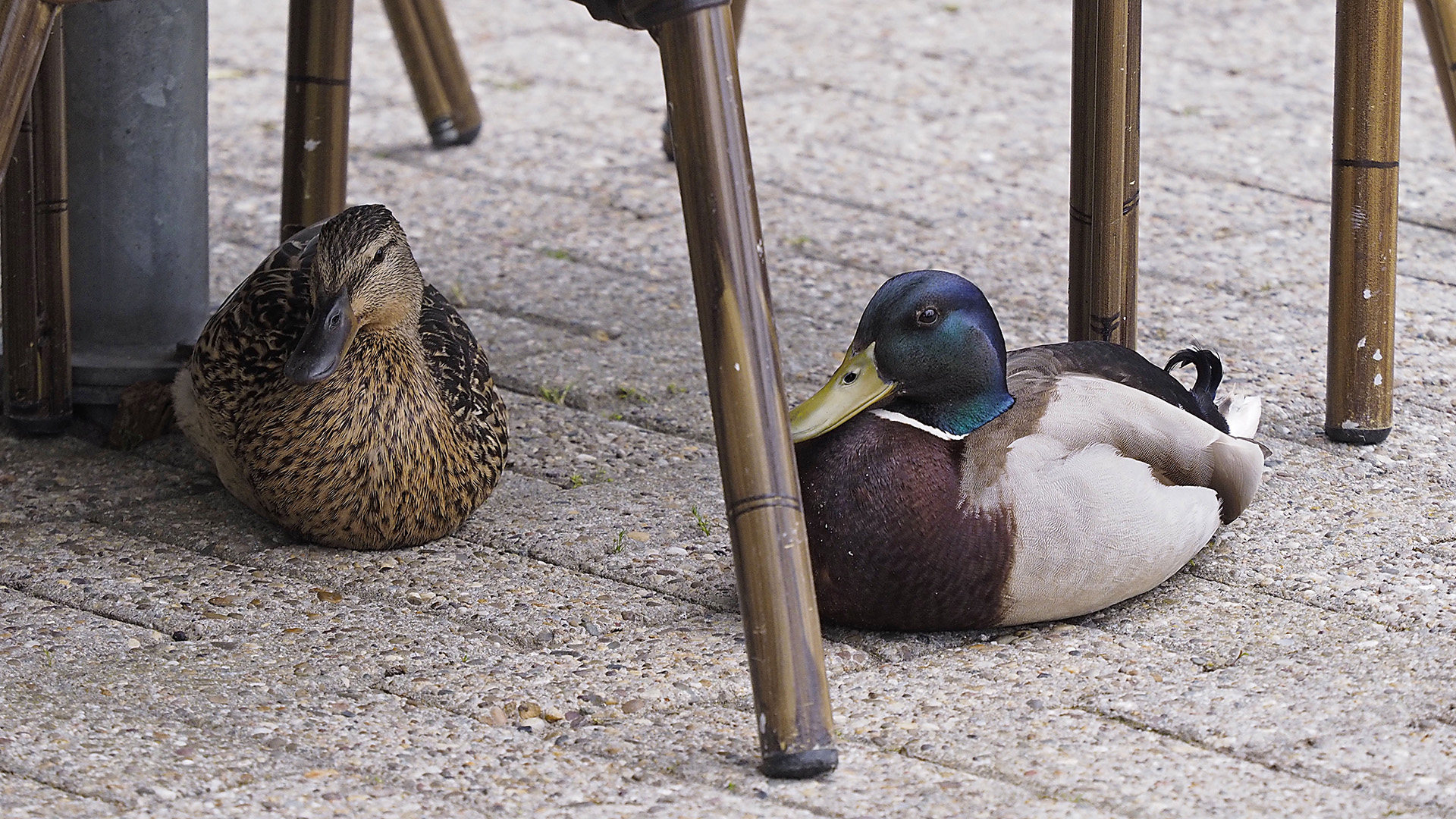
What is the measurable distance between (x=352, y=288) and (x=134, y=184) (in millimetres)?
810

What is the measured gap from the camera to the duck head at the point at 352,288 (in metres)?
2.76

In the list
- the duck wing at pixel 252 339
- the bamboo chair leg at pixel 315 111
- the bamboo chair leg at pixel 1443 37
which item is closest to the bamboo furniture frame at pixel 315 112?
the bamboo chair leg at pixel 315 111

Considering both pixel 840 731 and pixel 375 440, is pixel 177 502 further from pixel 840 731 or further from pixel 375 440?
pixel 840 731

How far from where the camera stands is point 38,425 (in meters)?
3.28

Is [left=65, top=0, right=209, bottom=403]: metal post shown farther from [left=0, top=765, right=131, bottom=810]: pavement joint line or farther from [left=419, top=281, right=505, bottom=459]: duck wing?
[left=0, top=765, right=131, bottom=810]: pavement joint line

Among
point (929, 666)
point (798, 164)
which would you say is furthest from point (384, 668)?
point (798, 164)

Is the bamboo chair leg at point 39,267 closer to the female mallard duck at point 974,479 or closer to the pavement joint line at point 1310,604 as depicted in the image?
the female mallard duck at point 974,479

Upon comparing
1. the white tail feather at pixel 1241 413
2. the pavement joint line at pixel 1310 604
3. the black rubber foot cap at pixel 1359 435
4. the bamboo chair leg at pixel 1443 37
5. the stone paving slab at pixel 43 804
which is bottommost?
the stone paving slab at pixel 43 804

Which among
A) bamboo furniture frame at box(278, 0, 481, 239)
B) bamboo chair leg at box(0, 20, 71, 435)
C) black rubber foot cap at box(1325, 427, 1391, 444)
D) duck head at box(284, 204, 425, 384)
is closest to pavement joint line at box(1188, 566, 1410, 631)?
black rubber foot cap at box(1325, 427, 1391, 444)

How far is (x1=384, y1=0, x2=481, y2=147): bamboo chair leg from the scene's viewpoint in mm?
4969

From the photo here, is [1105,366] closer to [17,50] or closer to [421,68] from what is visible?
[17,50]

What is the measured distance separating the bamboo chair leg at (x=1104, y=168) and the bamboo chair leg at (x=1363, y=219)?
0.36 metres

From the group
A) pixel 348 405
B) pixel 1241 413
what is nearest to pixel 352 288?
pixel 348 405

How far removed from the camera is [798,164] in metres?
5.17
